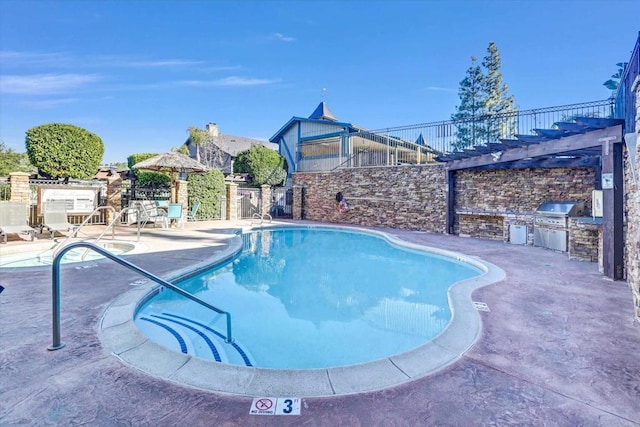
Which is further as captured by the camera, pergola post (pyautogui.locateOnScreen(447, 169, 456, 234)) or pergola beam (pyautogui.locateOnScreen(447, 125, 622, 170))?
pergola post (pyautogui.locateOnScreen(447, 169, 456, 234))

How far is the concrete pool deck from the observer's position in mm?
2020

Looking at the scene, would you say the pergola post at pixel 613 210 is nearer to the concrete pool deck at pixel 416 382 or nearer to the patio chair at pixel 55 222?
the concrete pool deck at pixel 416 382

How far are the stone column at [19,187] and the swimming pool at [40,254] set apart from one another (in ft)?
10.4

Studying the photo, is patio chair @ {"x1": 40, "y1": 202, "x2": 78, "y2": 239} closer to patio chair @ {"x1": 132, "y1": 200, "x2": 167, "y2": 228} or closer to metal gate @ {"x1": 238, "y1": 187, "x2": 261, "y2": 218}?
patio chair @ {"x1": 132, "y1": 200, "x2": 167, "y2": 228}

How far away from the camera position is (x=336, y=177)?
17.3 m

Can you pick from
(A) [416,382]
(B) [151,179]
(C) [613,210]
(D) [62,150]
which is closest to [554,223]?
(C) [613,210]

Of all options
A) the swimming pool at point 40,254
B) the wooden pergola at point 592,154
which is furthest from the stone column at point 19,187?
the wooden pergola at point 592,154

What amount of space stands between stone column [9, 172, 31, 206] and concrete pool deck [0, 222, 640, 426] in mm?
7777

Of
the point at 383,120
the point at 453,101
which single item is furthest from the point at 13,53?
the point at 453,101

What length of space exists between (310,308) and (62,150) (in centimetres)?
1301

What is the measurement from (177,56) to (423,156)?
1639 centimetres

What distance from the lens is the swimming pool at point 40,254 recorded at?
6.64 meters

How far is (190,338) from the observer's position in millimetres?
3943

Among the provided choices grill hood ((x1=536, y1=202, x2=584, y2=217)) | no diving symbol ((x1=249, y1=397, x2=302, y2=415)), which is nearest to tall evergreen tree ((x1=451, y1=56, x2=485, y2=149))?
grill hood ((x1=536, y1=202, x2=584, y2=217))
